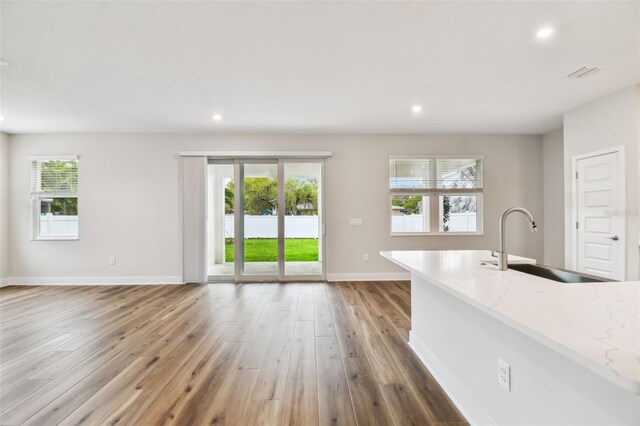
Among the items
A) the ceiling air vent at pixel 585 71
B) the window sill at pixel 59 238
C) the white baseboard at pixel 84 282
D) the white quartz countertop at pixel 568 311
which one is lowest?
the white baseboard at pixel 84 282

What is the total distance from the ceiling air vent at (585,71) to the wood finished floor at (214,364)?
123 inches

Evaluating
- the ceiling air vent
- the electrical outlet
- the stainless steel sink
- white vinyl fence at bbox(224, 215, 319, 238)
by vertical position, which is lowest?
the electrical outlet

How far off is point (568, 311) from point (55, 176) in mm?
6938

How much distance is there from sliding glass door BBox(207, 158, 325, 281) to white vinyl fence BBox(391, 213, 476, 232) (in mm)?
1420

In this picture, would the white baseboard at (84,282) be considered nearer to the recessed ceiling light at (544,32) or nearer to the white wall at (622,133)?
the recessed ceiling light at (544,32)

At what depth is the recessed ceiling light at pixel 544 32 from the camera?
223cm

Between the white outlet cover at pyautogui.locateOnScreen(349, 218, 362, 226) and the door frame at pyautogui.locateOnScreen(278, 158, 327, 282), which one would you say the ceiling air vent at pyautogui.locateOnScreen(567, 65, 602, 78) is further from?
the door frame at pyautogui.locateOnScreen(278, 158, 327, 282)

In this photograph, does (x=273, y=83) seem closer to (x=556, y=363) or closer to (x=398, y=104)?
(x=398, y=104)

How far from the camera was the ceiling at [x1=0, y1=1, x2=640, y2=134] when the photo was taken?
2.07 m

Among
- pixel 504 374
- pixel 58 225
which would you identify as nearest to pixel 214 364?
pixel 504 374

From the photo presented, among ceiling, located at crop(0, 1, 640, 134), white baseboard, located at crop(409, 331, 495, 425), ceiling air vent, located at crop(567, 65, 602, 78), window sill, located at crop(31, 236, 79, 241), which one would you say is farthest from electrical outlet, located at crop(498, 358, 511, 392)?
window sill, located at crop(31, 236, 79, 241)

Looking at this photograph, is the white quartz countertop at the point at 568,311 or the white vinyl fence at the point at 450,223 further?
the white vinyl fence at the point at 450,223

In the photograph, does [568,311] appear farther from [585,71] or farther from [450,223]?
[450,223]

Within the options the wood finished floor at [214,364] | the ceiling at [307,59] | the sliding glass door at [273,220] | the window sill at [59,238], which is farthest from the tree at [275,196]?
the window sill at [59,238]
